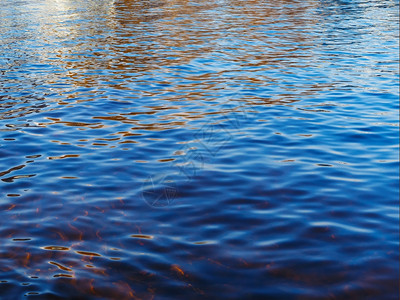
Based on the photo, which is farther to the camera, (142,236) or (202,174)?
(202,174)

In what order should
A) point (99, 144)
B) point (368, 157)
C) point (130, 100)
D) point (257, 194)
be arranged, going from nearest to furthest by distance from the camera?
point (257, 194) → point (368, 157) → point (99, 144) → point (130, 100)

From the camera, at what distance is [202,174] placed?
7.36 meters

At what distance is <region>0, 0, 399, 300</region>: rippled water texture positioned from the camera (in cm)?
495

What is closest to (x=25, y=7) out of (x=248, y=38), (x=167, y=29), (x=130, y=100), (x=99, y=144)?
(x=167, y=29)

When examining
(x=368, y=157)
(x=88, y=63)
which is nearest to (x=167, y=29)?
(x=88, y=63)

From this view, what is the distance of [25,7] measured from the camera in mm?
31281

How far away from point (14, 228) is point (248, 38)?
14782 mm

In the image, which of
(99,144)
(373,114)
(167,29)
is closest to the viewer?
(99,144)

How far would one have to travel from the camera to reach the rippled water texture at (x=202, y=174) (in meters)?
4.95

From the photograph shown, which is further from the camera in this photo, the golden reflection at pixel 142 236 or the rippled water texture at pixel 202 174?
the golden reflection at pixel 142 236

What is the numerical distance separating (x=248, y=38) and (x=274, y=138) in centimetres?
1119

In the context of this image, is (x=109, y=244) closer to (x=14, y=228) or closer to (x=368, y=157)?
(x=14, y=228)

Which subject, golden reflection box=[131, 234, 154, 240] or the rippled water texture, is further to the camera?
golden reflection box=[131, 234, 154, 240]

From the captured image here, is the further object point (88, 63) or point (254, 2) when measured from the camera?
point (254, 2)
